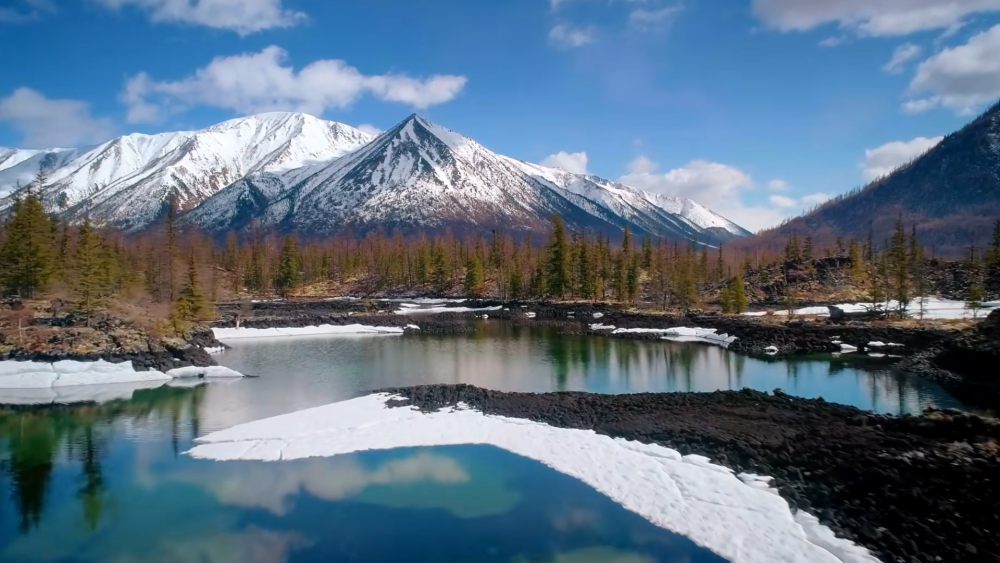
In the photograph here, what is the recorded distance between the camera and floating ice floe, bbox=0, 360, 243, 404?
87.2 feet

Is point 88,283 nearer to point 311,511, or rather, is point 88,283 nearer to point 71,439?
point 71,439

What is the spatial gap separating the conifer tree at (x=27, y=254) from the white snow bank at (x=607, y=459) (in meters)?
36.9

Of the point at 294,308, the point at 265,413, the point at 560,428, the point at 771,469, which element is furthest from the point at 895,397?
the point at 294,308

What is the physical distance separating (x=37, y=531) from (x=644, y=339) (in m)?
39.6

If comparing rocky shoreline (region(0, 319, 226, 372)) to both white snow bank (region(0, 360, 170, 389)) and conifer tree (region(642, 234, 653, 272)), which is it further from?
conifer tree (region(642, 234, 653, 272))

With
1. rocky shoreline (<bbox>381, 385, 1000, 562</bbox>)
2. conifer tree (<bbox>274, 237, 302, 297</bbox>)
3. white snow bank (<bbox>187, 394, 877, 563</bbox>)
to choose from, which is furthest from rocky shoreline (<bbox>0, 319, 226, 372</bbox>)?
conifer tree (<bbox>274, 237, 302, 297</bbox>)

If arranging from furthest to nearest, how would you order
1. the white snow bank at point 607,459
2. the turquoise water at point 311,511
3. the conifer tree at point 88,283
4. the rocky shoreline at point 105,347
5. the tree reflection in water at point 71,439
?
the conifer tree at point 88,283 < the rocky shoreline at point 105,347 < the tree reflection in water at point 71,439 < the turquoise water at point 311,511 < the white snow bank at point 607,459

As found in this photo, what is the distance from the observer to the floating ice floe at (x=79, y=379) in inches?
1046

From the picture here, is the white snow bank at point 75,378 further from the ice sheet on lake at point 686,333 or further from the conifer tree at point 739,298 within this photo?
the conifer tree at point 739,298

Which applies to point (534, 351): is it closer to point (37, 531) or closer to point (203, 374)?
point (203, 374)

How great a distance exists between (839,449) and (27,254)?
54847 mm

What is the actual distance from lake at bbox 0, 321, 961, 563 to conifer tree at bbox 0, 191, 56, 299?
2555 cm

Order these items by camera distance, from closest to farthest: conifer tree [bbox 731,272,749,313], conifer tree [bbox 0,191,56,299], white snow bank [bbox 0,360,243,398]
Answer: white snow bank [bbox 0,360,243,398], conifer tree [bbox 0,191,56,299], conifer tree [bbox 731,272,749,313]

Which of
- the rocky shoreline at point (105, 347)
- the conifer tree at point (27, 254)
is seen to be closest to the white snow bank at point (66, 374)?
the rocky shoreline at point (105, 347)
